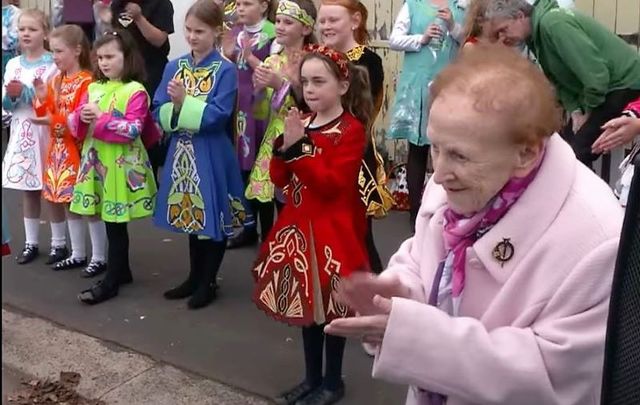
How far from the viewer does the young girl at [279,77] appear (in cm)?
481

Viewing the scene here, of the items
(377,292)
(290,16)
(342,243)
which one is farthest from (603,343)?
(290,16)

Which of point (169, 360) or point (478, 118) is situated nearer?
point (478, 118)

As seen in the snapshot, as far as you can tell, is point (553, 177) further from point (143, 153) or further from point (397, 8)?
point (397, 8)

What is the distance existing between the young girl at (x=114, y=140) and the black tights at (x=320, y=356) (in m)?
1.56

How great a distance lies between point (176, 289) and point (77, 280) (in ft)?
2.23

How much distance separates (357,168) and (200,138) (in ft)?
4.21

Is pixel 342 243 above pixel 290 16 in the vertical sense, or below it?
below

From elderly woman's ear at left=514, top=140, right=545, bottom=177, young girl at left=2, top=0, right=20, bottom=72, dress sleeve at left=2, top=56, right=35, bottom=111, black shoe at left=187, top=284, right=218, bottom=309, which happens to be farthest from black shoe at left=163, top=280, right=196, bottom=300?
elderly woman's ear at left=514, top=140, right=545, bottom=177

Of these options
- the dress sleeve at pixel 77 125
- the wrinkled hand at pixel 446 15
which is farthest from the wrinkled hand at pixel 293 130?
the wrinkled hand at pixel 446 15

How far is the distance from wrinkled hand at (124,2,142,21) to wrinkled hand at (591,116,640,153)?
12.1 ft

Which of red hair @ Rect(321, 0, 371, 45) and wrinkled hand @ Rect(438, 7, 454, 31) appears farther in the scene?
wrinkled hand @ Rect(438, 7, 454, 31)

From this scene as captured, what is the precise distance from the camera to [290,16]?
16.4ft

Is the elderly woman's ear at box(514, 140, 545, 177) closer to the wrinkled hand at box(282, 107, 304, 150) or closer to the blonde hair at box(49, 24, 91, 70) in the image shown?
the wrinkled hand at box(282, 107, 304, 150)

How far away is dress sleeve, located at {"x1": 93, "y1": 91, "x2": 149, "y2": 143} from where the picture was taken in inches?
193
